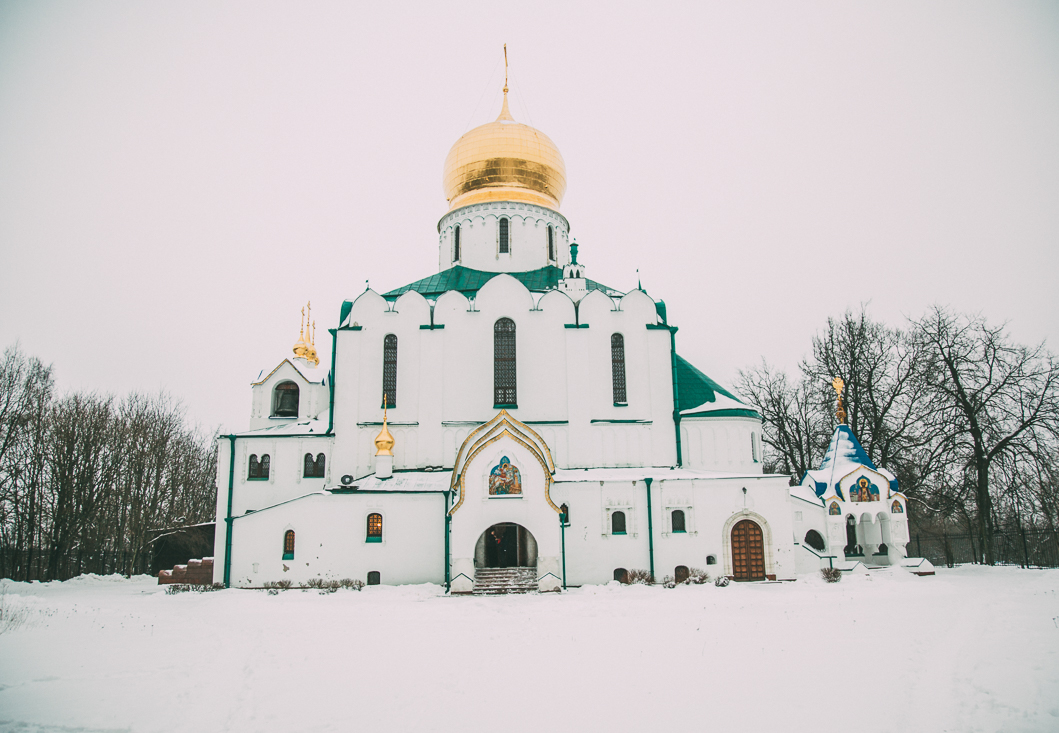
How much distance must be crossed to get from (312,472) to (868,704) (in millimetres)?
19059

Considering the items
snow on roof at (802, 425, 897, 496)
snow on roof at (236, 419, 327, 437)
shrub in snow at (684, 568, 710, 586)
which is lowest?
shrub in snow at (684, 568, 710, 586)

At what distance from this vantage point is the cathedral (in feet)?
67.9

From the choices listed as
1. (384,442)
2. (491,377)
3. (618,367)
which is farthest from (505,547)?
(618,367)

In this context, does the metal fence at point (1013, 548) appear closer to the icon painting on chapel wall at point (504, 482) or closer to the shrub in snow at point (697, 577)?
the shrub in snow at point (697, 577)

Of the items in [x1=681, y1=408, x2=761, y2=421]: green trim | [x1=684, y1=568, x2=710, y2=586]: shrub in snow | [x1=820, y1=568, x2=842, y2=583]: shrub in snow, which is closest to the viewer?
[x1=820, y1=568, x2=842, y2=583]: shrub in snow

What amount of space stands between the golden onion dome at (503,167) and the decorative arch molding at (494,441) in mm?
11538

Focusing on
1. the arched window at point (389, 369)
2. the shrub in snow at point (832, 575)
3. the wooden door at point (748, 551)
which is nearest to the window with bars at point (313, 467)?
the arched window at point (389, 369)

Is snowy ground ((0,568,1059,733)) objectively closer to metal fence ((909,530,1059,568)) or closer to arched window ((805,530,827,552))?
arched window ((805,530,827,552))

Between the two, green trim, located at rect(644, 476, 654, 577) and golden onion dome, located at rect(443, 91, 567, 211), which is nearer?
green trim, located at rect(644, 476, 654, 577)

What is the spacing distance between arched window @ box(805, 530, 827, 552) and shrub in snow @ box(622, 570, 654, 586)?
6882mm

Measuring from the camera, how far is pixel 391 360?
23969 millimetres

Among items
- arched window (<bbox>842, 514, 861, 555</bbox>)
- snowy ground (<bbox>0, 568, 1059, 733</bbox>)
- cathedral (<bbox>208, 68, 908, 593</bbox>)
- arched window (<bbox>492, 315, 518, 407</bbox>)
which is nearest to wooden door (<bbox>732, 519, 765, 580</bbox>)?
cathedral (<bbox>208, 68, 908, 593</bbox>)

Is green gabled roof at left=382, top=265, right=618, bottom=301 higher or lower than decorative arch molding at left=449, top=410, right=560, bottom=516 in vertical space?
higher

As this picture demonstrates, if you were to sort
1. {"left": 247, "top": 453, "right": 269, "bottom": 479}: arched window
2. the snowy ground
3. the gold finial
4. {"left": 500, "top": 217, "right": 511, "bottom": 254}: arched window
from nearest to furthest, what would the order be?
the snowy ground → {"left": 247, "top": 453, "right": 269, "bottom": 479}: arched window → the gold finial → {"left": 500, "top": 217, "right": 511, "bottom": 254}: arched window
